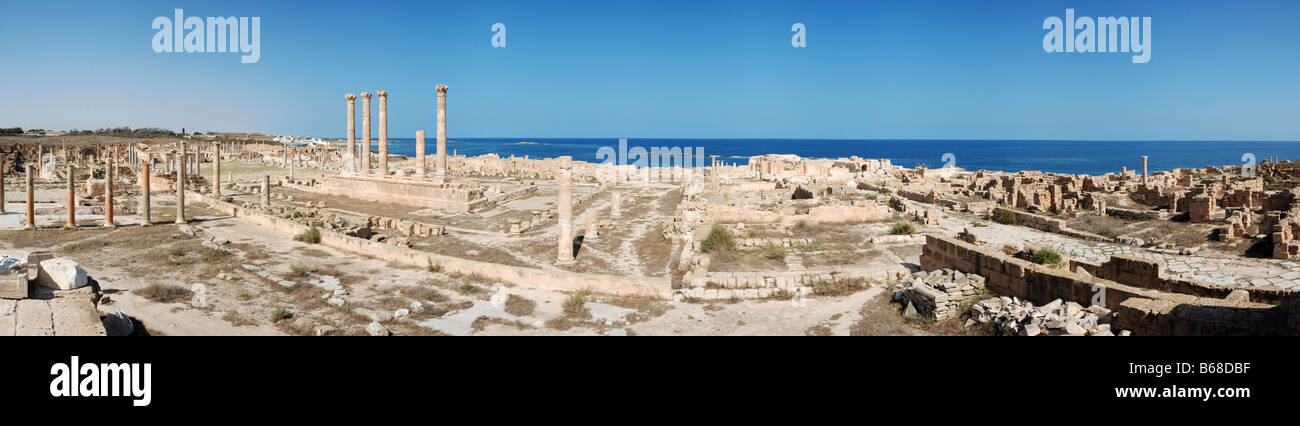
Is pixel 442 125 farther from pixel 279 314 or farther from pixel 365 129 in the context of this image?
pixel 279 314

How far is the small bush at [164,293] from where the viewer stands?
38.9 feet

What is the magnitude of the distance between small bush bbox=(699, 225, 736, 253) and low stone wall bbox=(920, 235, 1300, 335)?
16.9 ft

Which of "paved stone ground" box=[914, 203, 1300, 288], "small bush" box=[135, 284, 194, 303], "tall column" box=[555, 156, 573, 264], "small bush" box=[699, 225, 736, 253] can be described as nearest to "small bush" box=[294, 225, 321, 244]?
"small bush" box=[135, 284, 194, 303]

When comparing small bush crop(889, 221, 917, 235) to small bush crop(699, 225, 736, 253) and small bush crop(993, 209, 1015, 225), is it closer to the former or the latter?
small bush crop(993, 209, 1015, 225)

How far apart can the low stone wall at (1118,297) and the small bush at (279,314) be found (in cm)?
1176

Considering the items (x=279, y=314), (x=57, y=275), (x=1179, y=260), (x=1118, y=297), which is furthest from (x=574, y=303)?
(x=1179, y=260)

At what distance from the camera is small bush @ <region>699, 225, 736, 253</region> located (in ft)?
57.3

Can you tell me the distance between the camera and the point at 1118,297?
960 centimetres

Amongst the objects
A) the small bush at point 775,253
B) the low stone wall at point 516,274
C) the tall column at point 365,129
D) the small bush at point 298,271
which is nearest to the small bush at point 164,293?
the small bush at point 298,271

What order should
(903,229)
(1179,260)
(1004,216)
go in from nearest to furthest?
(1179,260) < (903,229) < (1004,216)

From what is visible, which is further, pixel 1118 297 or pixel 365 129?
pixel 365 129

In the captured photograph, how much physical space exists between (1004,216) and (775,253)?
35.5ft
